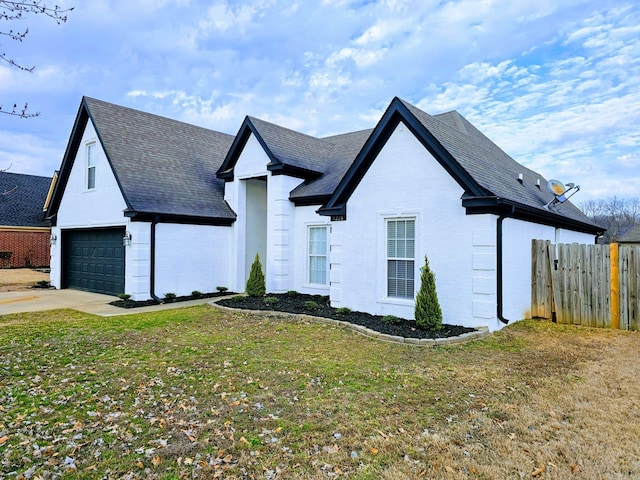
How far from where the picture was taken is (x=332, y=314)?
10.5 meters

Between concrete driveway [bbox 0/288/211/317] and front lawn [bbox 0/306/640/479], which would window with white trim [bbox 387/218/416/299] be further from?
concrete driveway [bbox 0/288/211/317]

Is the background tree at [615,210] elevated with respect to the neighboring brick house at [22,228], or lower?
elevated

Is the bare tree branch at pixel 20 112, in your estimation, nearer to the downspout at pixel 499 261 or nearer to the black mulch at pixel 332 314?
the black mulch at pixel 332 314

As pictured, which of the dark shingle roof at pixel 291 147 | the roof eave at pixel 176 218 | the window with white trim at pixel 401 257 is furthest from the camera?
the dark shingle roof at pixel 291 147

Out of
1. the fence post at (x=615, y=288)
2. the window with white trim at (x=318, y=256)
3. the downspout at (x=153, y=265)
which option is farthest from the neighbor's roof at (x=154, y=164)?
the fence post at (x=615, y=288)

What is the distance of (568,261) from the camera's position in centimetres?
1016

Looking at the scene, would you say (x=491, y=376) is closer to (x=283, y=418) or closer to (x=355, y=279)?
(x=283, y=418)

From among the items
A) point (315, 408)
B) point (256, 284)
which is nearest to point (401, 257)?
point (256, 284)

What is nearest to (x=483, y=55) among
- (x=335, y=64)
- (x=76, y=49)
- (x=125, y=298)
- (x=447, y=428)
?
(x=335, y=64)

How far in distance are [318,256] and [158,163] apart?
24.0 feet

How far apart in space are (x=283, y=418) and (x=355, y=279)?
639 cm

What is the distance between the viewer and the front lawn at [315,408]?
3.59 metres

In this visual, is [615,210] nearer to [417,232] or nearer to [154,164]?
[417,232]

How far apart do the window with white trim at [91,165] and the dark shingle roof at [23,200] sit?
→ 13.9 meters
